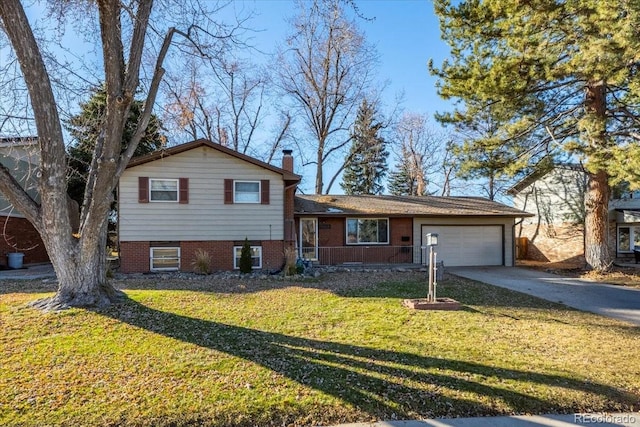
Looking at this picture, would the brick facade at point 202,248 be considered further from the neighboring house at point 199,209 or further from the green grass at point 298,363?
the green grass at point 298,363

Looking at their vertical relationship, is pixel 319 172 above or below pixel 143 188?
above

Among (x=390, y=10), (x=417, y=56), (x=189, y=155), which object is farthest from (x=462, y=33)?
(x=189, y=155)

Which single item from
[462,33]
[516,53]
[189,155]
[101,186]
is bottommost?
[101,186]

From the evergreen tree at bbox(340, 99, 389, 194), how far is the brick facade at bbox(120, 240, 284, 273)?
16.5m

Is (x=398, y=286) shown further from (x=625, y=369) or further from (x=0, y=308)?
(x=0, y=308)

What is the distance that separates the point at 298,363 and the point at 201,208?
988 cm

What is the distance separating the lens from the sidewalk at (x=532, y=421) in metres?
3.44

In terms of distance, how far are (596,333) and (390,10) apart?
664 centimetres

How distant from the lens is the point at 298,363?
471 centimetres

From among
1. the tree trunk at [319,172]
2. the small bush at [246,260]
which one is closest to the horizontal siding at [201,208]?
the small bush at [246,260]

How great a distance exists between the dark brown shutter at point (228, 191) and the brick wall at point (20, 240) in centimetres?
826

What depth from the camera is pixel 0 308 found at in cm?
685

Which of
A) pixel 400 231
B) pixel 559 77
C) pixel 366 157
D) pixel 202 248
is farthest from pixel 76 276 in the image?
pixel 366 157

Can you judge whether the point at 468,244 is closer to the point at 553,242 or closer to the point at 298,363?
the point at 553,242
